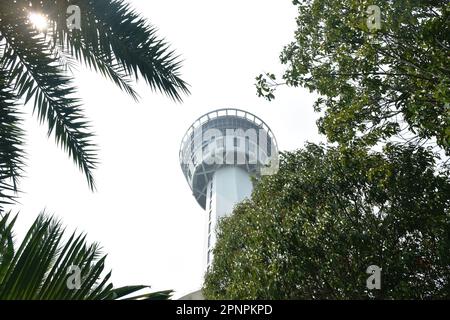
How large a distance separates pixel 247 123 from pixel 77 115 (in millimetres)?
58099

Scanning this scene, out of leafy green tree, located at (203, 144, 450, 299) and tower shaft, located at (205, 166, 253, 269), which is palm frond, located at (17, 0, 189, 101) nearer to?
leafy green tree, located at (203, 144, 450, 299)

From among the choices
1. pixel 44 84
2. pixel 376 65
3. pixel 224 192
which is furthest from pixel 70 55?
pixel 224 192

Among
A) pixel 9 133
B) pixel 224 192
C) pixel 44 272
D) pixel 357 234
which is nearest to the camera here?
pixel 44 272

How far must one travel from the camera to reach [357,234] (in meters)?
11.2

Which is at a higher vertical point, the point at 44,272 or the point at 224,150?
the point at 224,150

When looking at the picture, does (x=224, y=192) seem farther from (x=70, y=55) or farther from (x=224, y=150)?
(x=70, y=55)

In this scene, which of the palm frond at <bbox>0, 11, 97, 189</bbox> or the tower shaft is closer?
the palm frond at <bbox>0, 11, 97, 189</bbox>

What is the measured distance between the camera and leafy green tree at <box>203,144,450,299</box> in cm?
1093

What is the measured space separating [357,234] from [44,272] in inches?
389

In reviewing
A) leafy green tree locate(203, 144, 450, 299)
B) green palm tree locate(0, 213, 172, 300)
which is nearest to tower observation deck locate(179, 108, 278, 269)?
leafy green tree locate(203, 144, 450, 299)

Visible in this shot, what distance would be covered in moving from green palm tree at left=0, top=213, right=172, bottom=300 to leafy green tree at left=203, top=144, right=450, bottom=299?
8518mm

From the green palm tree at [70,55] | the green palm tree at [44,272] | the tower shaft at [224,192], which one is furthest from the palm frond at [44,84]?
the tower shaft at [224,192]

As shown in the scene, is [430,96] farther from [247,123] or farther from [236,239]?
[247,123]

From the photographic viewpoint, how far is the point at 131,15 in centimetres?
768
